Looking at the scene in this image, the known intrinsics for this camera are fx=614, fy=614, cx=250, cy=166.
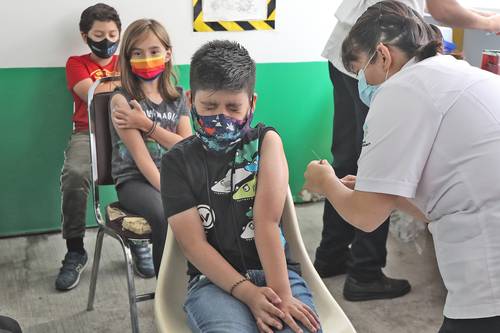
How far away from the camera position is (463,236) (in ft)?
4.10

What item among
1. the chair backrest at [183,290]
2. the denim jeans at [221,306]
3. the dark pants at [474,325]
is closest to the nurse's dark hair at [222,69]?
the chair backrest at [183,290]

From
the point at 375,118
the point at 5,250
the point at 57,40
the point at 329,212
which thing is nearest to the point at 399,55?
the point at 375,118

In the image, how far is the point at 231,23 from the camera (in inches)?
124

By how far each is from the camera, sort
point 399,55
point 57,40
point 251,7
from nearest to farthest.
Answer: point 399,55 < point 57,40 < point 251,7

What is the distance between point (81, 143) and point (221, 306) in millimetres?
1592

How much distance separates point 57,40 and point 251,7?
0.98 metres

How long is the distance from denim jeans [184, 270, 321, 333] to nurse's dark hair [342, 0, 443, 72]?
1.97ft

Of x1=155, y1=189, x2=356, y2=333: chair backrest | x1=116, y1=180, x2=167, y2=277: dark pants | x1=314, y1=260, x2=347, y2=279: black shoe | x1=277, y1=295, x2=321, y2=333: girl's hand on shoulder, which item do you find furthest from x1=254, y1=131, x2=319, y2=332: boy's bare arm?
x1=314, y1=260, x2=347, y2=279: black shoe

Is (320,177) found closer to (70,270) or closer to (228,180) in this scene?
(228,180)

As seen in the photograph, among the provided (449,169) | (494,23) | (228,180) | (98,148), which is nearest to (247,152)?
(228,180)

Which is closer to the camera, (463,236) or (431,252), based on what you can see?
(463,236)

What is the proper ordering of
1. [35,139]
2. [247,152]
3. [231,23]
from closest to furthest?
[247,152] < [35,139] < [231,23]

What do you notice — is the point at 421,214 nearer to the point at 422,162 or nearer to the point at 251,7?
the point at 422,162

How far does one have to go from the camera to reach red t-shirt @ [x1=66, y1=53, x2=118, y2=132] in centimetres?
280
